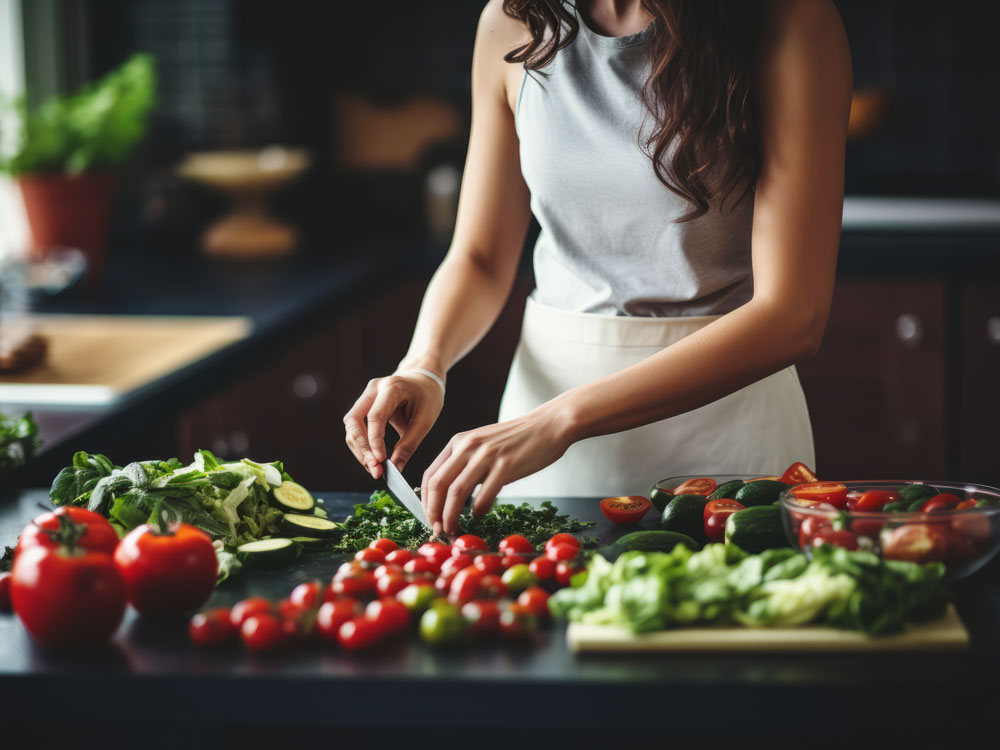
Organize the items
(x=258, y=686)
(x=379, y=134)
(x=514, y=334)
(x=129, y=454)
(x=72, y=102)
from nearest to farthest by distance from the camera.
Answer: (x=258, y=686) → (x=129, y=454) → (x=72, y=102) → (x=514, y=334) → (x=379, y=134)

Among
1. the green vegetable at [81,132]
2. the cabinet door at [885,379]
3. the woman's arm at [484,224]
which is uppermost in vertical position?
the green vegetable at [81,132]

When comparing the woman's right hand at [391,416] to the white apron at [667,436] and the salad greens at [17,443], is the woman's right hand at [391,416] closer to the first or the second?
the white apron at [667,436]

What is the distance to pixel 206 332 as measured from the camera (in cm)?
230

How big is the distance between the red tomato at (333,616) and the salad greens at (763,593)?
164 mm

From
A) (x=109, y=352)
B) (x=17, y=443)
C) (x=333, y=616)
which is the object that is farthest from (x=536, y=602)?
(x=109, y=352)

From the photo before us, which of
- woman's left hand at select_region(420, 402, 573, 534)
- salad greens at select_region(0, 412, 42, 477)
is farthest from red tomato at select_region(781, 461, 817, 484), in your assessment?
salad greens at select_region(0, 412, 42, 477)

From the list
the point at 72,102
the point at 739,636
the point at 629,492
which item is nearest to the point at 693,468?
the point at 629,492

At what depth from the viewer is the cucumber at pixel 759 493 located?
1.18 meters

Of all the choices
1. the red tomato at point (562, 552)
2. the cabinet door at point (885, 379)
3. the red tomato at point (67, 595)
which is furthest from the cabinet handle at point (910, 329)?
the red tomato at point (67, 595)

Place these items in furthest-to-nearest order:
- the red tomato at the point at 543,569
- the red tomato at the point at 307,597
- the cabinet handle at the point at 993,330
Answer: the cabinet handle at the point at 993,330
the red tomato at the point at 543,569
the red tomato at the point at 307,597

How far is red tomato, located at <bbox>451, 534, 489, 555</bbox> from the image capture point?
1.09 m

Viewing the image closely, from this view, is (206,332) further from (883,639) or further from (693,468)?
(883,639)

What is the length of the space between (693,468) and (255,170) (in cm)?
223

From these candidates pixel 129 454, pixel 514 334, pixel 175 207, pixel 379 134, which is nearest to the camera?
pixel 129 454
